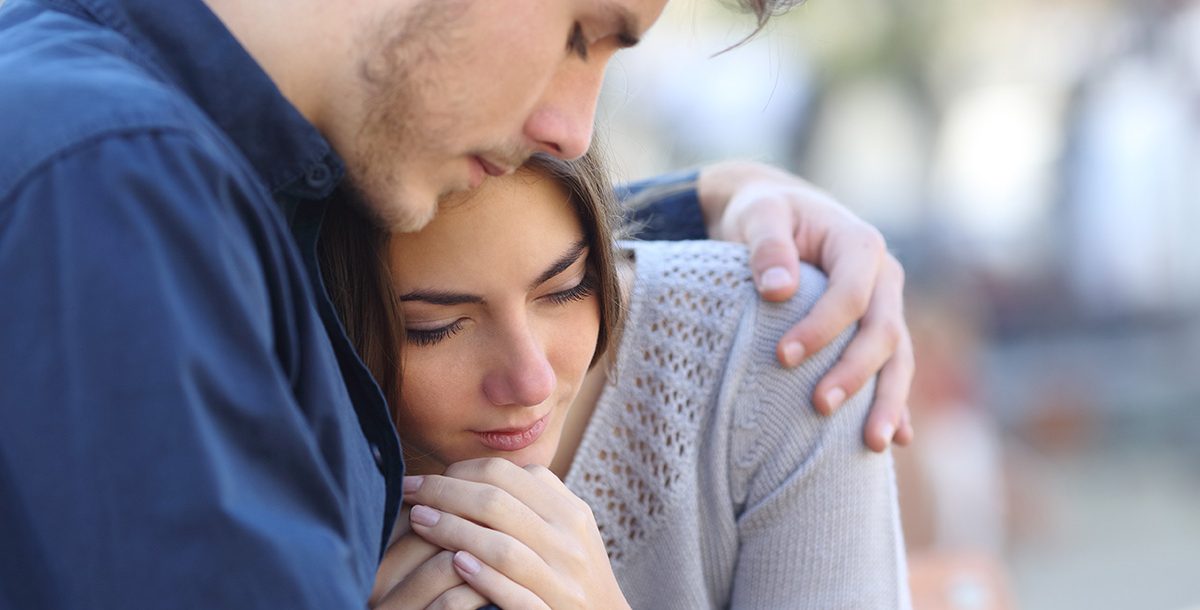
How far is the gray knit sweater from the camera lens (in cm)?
216

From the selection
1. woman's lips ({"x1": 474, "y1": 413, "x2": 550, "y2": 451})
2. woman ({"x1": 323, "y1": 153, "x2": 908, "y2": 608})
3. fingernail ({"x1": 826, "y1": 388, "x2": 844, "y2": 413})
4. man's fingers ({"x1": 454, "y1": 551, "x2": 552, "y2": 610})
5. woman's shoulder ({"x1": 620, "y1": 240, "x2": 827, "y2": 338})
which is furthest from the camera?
woman's shoulder ({"x1": 620, "y1": 240, "x2": 827, "y2": 338})

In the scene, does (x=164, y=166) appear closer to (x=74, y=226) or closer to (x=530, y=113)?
(x=74, y=226)

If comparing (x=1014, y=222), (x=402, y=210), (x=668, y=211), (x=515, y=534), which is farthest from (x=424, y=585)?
(x=1014, y=222)

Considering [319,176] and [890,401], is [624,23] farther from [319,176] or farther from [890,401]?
[890,401]

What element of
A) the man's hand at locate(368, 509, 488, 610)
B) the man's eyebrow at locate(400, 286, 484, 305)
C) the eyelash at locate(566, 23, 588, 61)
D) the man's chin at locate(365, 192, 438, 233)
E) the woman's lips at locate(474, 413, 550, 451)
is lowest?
the woman's lips at locate(474, 413, 550, 451)

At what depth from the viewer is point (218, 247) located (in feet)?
3.76

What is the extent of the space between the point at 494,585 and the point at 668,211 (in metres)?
1.23

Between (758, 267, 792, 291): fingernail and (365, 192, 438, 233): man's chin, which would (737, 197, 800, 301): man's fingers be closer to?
(758, 267, 792, 291): fingernail

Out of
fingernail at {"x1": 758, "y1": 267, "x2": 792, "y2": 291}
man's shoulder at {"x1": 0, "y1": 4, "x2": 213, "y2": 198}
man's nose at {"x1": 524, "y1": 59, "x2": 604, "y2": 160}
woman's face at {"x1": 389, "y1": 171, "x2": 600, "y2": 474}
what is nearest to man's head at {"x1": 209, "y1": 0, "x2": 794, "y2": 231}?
man's nose at {"x1": 524, "y1": 59, "x2": 604, "y2": 160}

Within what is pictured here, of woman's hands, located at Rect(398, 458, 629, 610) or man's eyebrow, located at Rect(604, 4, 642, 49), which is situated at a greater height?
man's eyebrow, located at Rect(604, 4, 642, 49)

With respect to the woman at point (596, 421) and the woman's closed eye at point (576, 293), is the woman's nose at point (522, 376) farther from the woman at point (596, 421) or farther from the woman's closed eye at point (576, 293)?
the woman's closed eye at point (576, 293)

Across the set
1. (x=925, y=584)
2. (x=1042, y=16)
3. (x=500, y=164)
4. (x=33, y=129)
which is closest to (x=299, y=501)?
(x=33, y=129)

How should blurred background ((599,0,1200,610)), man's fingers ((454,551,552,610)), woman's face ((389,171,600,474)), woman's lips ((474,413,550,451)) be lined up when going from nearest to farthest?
man's fingers ((454,551,552,610)), woman's face ((389,171,600,474)), woman's lips ((474,413,550,451)), blurred background ((599,0,1200,610))

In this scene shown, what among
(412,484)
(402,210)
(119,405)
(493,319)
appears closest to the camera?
(119,405)
